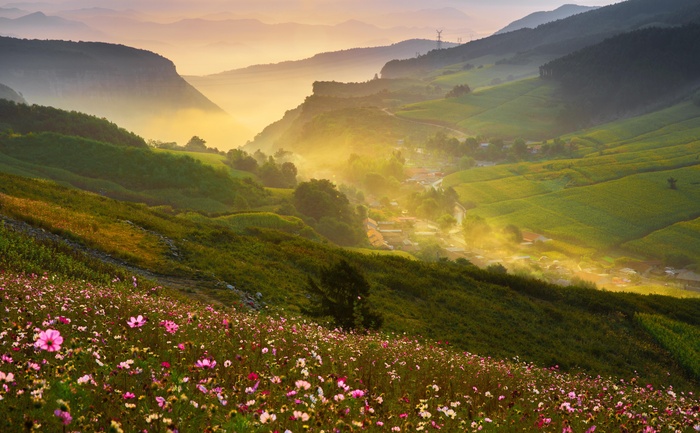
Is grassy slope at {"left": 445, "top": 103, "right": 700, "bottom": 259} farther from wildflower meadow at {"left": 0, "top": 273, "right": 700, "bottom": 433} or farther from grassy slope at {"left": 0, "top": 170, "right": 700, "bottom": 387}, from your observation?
wildflower meadow at {"left": 0, "top": 273, "right": 700, "bottom": 433}

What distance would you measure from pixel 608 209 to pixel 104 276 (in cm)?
16719

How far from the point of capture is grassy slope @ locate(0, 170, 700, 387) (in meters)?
28.8

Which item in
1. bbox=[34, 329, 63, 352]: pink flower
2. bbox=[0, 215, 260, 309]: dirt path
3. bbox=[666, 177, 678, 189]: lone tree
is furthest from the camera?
bbox=[666, 177, 678, 189]: lone tree

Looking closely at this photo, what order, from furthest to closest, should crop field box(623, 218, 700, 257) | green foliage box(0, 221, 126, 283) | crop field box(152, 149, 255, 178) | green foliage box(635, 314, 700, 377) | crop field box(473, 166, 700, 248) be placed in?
1. crop field box(473, 166, 700, 248)
2. crop field box(152, 149, 255, 178)
3. crop field box(623, 218, 700, 257)
4. green foliage box(635, 314, 700, 377)
5. green foliage box(0, 221, 126, 283)

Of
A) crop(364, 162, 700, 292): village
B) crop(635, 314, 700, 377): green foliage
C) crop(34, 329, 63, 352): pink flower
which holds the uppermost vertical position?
crop(34, 329, 63, 352): pink flower

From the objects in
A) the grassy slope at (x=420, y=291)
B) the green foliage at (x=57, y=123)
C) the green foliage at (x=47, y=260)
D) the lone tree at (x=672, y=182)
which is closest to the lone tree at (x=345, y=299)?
the grassy slope at (x=420, y=291)

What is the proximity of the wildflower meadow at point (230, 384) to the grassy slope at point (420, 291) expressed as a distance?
15.3 meters

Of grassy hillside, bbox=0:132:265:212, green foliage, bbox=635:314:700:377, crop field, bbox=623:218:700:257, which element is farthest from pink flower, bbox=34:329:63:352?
crop field, bbox=623:218:700:257

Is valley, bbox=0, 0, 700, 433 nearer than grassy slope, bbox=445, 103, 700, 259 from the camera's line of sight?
Yes

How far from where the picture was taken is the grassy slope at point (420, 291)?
28750 millimetres

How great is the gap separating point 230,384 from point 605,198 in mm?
182830

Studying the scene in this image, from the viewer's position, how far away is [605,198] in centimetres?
16700

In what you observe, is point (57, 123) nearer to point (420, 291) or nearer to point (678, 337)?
point (420, 291)

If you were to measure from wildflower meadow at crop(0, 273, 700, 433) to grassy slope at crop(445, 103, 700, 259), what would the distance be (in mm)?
145447
